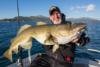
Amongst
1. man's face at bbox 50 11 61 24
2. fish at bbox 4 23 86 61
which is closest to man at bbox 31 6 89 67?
man's face at bbox 50 11 61 24

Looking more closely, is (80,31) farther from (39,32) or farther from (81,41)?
(81,41)

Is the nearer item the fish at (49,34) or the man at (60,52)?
the fish at (49,34)

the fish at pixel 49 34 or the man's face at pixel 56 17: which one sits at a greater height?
the man's face at pixel 56 17

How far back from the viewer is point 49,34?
13.3 ft

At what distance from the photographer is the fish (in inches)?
151

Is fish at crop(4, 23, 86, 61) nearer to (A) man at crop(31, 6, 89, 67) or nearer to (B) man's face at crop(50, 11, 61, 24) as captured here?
(A) man at crop(31, 6, 89, 67)

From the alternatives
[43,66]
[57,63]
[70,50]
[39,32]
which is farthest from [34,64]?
[39,32]

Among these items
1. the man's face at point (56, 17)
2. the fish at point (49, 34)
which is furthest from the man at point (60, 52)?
the fish at point (49, 34)

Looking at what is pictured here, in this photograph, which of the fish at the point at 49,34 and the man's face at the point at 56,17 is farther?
the man's face at the point at 56,17

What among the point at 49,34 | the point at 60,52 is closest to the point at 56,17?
the point at 60,52

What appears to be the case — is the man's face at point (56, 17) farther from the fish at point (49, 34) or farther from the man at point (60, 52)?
the fish at point (49, 34)

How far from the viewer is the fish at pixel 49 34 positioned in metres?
3.84

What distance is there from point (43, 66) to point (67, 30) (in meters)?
2.02

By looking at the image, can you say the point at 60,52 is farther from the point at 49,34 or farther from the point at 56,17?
the point at 49,34
